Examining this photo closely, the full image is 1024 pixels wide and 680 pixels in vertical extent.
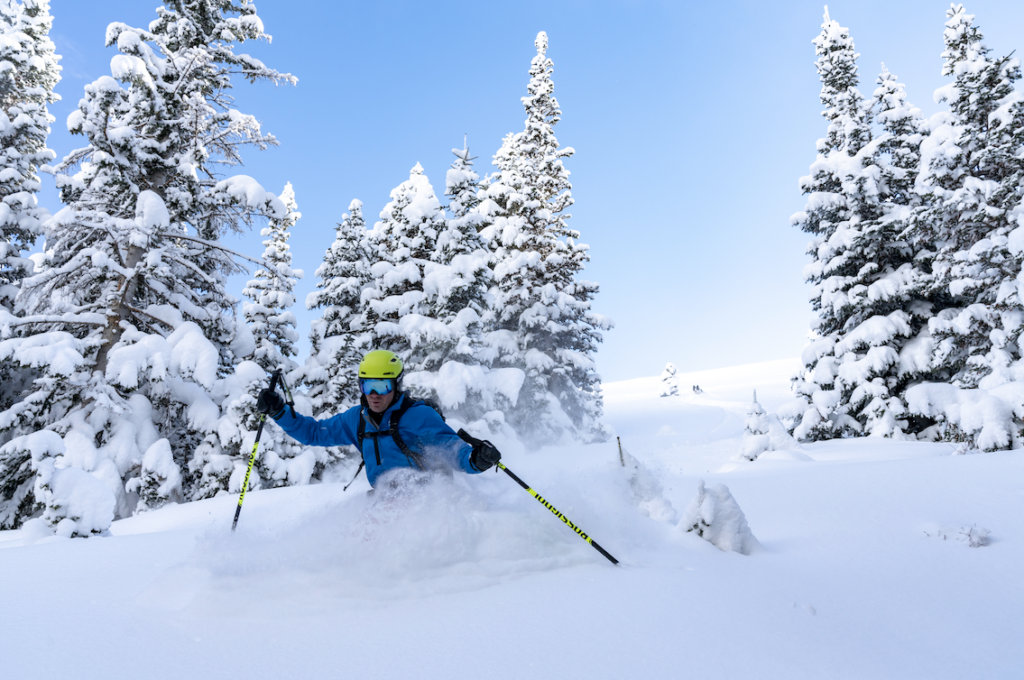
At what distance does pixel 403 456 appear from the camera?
4.82 metres

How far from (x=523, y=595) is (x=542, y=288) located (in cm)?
1871

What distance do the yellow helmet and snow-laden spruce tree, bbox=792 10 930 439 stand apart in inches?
604

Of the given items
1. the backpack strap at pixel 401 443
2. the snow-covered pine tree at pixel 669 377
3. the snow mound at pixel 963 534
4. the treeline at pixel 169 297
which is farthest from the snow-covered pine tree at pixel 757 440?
the snow-covered pine tree at pixel 669 377

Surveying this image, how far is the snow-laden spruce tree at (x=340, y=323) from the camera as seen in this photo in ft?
50.7

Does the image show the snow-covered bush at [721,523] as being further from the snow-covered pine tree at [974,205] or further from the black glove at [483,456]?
the snow-covered pine tree at [974,205]

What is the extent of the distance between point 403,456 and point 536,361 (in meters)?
16.4

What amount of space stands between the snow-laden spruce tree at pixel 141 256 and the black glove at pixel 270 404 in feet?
18.2

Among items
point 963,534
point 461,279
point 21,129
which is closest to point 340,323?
point 461,279

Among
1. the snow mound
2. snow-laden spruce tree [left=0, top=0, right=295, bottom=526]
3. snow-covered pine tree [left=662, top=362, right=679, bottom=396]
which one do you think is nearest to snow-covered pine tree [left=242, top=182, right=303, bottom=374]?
snow-laden spruce tree [left=0, top=0, right=295, bottom=526]

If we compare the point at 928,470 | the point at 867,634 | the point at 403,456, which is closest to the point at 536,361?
the point at 928,470

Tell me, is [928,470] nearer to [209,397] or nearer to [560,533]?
[560,533]

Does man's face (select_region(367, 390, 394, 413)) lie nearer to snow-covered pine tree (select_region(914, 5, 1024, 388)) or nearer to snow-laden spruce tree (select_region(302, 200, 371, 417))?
snow-laden spruce tree (select_region(302, 200, 371, 417))

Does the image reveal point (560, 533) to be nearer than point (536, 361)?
Yes

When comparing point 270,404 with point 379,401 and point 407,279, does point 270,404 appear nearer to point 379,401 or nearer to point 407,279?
point 379,401
